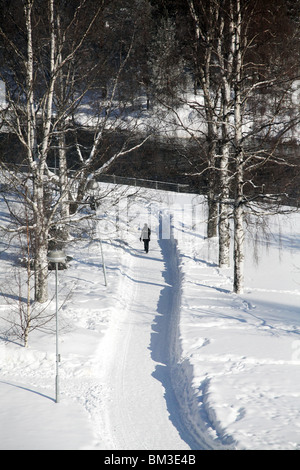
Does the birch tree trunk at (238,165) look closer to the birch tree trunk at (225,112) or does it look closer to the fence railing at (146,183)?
the birch tree trunk at (225,112)

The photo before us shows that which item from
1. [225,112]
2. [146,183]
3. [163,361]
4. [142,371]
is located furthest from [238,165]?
[146,183]

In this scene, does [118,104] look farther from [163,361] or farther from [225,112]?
[163,361]

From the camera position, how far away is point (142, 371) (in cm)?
1355

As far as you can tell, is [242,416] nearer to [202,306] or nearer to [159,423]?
[159,423]

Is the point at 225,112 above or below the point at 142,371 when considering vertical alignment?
above

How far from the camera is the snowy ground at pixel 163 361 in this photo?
10352 millimetres

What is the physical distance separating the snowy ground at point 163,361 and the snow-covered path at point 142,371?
0.03 metres

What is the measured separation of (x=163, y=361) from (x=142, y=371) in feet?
2.81

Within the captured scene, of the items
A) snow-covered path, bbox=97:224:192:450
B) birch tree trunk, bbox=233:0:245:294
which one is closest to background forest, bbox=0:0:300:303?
birch tree trunk, bbox=233:0:245:294

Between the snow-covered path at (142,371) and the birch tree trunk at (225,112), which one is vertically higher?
the birch tree trunk at (225,112)

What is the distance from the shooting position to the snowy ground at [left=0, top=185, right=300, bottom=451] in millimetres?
10352

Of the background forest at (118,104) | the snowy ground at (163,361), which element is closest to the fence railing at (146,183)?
the background forest at (118,104)

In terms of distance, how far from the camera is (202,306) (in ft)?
56.4
